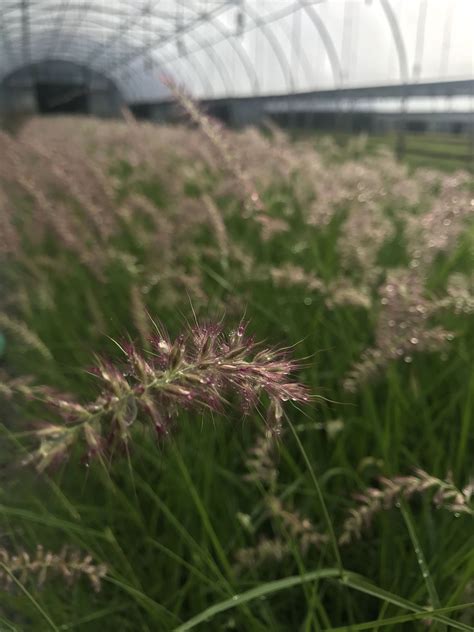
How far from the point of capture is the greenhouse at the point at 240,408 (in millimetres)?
559

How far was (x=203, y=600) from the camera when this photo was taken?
108 cm

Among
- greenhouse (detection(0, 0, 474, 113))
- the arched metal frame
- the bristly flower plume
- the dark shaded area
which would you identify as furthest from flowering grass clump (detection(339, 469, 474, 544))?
the dark shaded area

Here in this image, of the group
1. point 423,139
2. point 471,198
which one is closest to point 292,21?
point 423,139

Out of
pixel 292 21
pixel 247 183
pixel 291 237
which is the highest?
pixel 292 21

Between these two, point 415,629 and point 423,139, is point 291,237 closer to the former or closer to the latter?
point 415,629

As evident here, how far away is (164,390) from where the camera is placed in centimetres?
46

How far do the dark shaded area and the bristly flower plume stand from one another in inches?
1182

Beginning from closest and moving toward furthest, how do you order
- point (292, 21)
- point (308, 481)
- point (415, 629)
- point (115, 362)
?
point (115, 362)
point (415, 629)
point (308, 481)
point (292, 21)

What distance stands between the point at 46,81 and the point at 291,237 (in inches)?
1360

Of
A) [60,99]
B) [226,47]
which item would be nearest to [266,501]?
[226,47]

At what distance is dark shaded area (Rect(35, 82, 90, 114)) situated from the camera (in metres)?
28.8

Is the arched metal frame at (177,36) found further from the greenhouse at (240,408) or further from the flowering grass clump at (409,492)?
the flowering grass clump at (409,492)

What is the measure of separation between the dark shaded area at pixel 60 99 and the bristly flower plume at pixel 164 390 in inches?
1182

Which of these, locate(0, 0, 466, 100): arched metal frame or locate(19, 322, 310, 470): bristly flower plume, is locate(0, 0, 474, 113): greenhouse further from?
locate(19, 322, 310, 470): bristly flower plume
